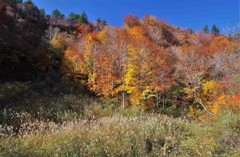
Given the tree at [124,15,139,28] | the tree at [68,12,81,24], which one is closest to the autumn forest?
the tree at [124,15,139,28]

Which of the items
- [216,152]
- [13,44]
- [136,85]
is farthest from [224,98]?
[13,44]

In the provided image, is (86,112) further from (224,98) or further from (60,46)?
(60,46)

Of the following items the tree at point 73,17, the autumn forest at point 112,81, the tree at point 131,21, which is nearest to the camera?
the autumn forest at point 112,81

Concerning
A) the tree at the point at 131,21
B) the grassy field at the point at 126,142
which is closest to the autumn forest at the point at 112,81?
the grassy field at the point at 126,142

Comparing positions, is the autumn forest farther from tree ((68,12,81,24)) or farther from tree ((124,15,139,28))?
tree ((68,12,81,24))

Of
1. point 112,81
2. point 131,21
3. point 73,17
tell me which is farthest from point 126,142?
point 73,17

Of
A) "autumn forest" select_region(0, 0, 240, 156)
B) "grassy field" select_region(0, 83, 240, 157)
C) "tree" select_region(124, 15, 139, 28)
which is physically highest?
"tree" select_region(124, 15, 139, 28)

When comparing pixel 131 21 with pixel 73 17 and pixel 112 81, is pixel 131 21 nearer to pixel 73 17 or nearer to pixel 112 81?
pixel 73 17

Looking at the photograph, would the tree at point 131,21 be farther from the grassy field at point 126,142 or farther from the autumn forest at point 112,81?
the grassy field at point 126,142

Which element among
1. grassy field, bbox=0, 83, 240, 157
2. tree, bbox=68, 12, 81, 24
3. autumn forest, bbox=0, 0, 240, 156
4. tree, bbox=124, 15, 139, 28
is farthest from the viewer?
tree, bbox=68, 12, 81, 24

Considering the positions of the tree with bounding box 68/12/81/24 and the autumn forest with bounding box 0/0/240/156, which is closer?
the autumn forest with bounding box 0/0/240/156

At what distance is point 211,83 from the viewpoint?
51.3ft

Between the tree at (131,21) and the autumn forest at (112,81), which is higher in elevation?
the tree at (131,21)

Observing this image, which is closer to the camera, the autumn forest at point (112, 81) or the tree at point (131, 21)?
the autumn forest at point (112, 81)
